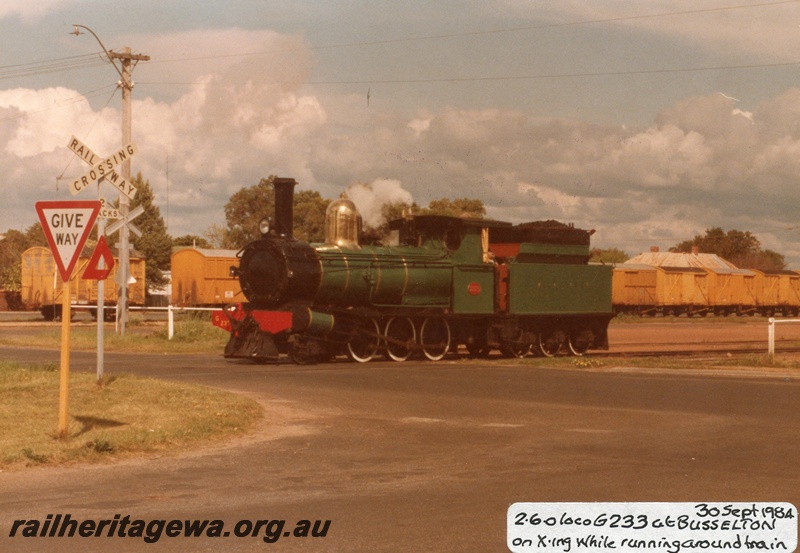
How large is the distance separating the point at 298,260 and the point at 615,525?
18628 millimetres

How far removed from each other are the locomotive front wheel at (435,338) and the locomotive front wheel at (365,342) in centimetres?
129

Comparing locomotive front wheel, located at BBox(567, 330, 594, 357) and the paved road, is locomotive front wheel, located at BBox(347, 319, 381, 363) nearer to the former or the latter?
locomotive front wheel, located at BBox(567, 330, 594, 357)

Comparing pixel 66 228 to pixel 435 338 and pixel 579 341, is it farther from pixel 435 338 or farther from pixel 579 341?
pixel 579 341

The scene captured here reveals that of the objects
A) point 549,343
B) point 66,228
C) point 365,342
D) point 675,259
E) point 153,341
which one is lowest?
point 153,341

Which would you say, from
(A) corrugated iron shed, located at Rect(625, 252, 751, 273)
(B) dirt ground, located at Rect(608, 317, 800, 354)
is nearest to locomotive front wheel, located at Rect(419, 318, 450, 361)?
(B) dirt ground, located at Rect(608, 317, 800, 354)

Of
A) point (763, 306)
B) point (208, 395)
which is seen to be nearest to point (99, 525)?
point (208, 395)

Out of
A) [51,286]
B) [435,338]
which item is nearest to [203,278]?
[51,286]

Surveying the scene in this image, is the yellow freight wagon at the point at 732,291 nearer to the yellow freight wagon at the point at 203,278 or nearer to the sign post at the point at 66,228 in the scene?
the yellow freight wagon at the point at 203,278

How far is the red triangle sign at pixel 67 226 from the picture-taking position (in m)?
11.4

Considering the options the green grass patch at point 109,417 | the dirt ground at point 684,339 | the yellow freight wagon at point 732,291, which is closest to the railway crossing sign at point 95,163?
the green grass patch at point 109,417

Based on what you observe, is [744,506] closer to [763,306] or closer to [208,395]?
[208,395]

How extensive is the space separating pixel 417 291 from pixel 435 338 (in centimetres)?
136

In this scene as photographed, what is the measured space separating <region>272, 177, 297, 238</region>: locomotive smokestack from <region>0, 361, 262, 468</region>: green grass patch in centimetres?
874

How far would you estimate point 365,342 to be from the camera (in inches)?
1040
